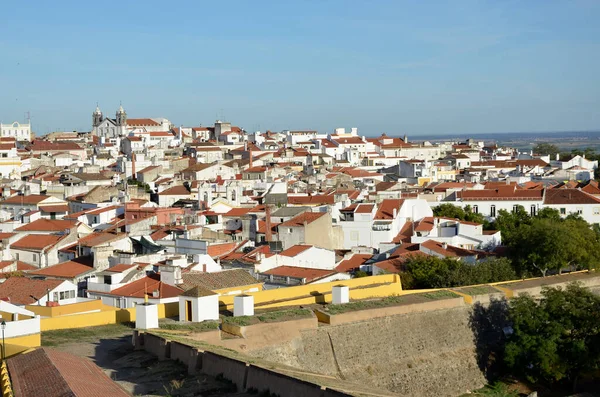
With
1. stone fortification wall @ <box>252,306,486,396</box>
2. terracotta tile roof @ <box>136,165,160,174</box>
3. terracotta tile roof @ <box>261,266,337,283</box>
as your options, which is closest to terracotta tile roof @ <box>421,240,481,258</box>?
terracotta tile roof @ <box>261,266,337,283</box>

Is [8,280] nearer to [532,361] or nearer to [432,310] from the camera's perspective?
[432,310]

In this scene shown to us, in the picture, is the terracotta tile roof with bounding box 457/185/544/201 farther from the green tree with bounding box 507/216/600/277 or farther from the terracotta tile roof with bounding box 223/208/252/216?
the green tree with bounding box 507/216/600/277

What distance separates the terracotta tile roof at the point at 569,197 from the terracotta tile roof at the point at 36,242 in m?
22.3

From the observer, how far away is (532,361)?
20.7m

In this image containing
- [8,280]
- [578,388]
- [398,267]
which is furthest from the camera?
[398,267]

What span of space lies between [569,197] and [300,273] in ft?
69.4

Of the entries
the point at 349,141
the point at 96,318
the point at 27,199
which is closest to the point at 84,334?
the point at 96,318

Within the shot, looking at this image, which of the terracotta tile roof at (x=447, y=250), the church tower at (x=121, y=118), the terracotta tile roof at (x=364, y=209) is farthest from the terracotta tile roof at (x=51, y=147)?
the terracotta tile roof at (x=447, y=250)

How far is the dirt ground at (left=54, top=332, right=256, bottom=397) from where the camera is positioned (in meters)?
13.3

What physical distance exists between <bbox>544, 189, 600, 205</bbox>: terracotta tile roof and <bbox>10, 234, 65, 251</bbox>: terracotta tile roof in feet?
73.3

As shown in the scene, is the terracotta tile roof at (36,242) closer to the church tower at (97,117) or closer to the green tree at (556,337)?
the green tree at (556,337)

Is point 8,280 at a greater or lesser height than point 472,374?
greater

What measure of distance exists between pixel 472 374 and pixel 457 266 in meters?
5.36

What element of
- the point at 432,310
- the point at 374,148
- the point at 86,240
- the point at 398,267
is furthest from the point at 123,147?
the point at 432,310
